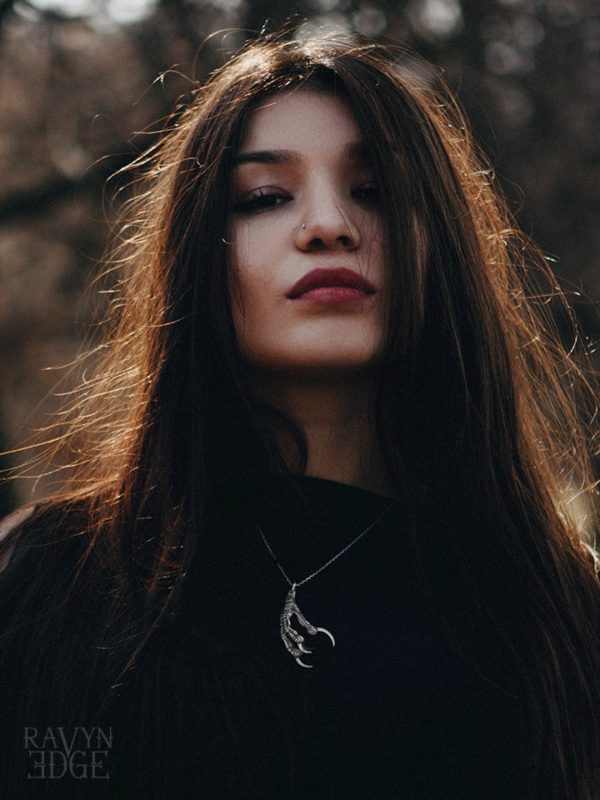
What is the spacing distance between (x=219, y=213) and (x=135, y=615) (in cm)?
77

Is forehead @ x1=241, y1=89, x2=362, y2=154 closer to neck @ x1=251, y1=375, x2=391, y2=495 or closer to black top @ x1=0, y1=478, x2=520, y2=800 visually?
neck @ x1=251, y1=375, x2=391, y2=495

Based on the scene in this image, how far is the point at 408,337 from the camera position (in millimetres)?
1992

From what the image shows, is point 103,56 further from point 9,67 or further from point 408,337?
point 408,337

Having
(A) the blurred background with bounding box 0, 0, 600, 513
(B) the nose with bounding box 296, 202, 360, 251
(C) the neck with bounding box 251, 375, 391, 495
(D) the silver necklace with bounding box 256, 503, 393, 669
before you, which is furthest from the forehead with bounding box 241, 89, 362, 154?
(A) the blurred background with bounding box 0, 0, 600, 513

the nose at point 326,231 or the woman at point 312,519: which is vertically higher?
the nose at point 326,231

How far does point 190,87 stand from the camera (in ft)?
25.0

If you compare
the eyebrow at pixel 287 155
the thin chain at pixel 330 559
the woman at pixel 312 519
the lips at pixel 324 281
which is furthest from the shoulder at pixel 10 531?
the eyebrow at pixel 287 155

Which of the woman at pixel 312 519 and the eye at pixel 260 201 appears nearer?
the woman at pixel 312 519

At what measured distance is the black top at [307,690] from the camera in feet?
5.87

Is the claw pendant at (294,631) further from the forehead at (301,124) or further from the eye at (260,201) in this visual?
the forehead at (301,124)

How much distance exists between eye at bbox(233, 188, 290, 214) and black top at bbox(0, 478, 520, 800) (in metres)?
0.53

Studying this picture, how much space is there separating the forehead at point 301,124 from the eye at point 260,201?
0.09 metres

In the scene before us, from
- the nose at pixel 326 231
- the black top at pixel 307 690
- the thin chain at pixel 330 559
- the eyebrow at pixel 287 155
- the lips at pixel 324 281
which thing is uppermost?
the eyebrow at pixel 287 155

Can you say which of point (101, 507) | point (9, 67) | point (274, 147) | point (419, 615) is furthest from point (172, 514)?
point (9, 67)
